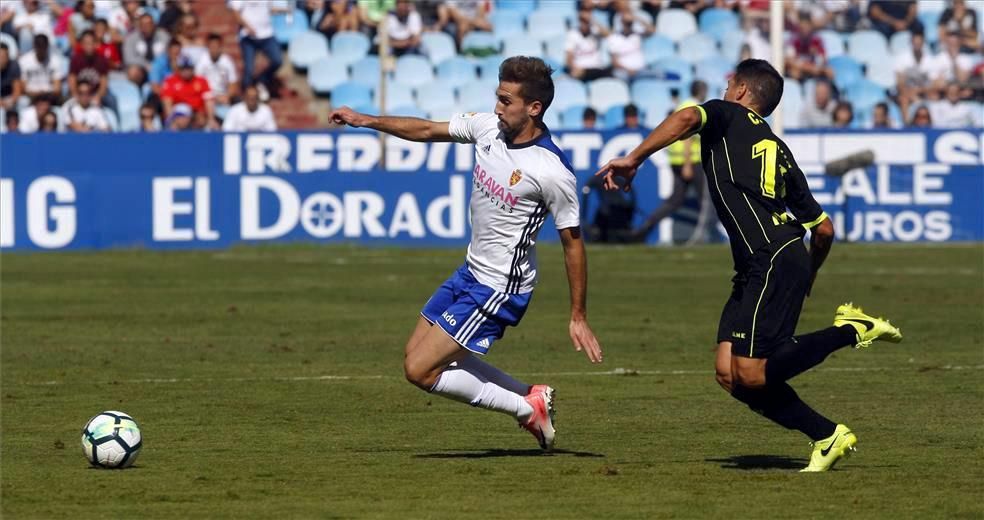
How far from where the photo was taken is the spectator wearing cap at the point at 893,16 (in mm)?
31312

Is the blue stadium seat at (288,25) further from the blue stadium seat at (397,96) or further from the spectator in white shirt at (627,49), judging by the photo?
the spectator in white shirt at (627,49)

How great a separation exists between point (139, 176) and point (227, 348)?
10.9 metres

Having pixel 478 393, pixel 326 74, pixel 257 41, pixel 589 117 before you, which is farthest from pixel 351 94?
pixel 478 393

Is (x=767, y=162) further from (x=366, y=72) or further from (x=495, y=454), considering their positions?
(x=366, y=72)

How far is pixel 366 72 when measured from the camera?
29344 millimetres

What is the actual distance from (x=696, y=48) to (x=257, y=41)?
791cm

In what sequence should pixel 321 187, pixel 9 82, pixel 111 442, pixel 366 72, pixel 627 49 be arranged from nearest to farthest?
pixel 111 442, pixel 321 187, pixel 9 82, pixel 366 72, pixel 627 49

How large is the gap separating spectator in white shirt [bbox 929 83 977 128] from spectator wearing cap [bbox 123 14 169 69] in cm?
1312

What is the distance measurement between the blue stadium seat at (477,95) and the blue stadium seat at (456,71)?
0.49 m

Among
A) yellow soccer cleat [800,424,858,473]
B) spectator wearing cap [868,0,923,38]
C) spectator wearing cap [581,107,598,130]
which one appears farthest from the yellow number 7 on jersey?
spectator wearing cap [868,0,923,38]

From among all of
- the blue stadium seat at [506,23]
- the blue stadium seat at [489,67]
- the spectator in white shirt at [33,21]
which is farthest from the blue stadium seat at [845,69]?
the spectator in white shirt at [33,21]

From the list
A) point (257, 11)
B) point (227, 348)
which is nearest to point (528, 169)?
point (227, 348)

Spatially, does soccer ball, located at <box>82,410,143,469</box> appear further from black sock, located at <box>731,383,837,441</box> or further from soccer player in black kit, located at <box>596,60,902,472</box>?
black sock, located at <box>731,383,837,441</box>

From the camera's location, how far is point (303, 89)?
95.9 ft
